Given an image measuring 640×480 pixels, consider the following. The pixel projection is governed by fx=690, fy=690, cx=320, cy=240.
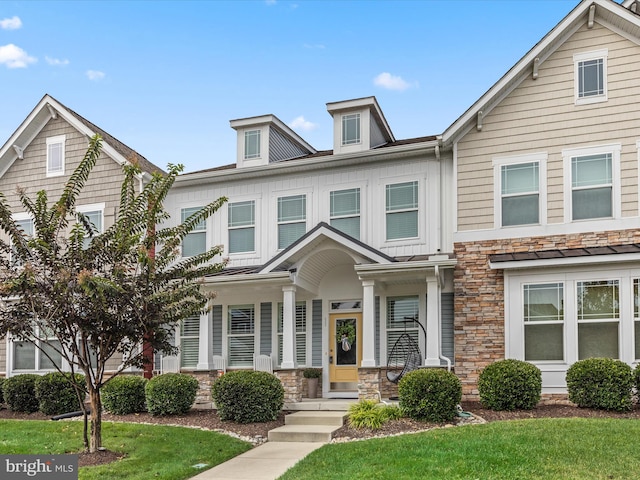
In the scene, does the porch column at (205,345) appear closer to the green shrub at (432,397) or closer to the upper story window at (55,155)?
the green shrub at (432,397)

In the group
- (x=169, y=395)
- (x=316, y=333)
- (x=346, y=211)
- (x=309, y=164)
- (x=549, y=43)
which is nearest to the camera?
(x=169, y=395)

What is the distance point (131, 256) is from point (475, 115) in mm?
8105

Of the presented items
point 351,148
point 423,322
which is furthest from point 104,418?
point 351,148

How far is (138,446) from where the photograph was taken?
11070 millimetres

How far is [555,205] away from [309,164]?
574 cm

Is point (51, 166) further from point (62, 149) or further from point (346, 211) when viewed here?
point (346, 211)

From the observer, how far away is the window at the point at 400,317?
15.6 meters

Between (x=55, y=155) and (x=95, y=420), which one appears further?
(x=55, y=155)

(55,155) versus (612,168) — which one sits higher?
(55,155)

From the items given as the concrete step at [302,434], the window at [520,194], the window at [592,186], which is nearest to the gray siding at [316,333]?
the concrete step at [302,434]

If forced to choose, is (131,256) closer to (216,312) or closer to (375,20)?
(216,312)

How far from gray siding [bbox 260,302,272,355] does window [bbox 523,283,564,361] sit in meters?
6.12

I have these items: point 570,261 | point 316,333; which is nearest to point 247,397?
point 316,333

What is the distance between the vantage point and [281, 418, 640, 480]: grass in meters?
8.10
